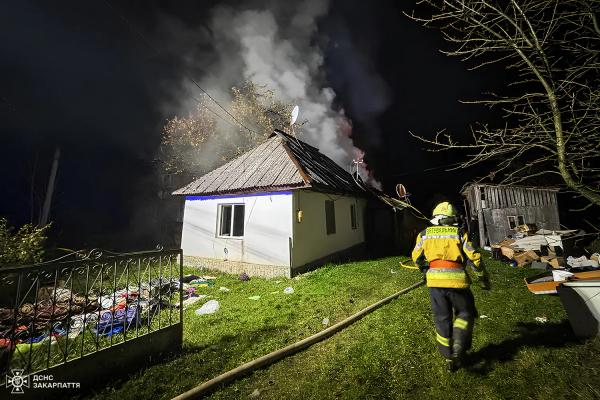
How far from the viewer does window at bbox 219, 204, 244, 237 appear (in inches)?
395

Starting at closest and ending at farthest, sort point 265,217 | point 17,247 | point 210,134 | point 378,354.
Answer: point 378,354 → point 17,247 → point 265,217 → point 210,134

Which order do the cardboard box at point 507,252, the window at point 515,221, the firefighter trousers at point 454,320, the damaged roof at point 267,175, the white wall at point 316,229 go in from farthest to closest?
the window at point 515,221 → the cardboard box at point 507,252 → the damaged roof at point 267,175 → the white wall at point 316,229 → the firefighter trousers at point 454,320

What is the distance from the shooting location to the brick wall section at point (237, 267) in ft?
28.6

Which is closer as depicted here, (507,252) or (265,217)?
(265,217)

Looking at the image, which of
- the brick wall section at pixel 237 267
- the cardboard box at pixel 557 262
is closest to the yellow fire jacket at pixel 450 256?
the brick wall section at pixel 237 267

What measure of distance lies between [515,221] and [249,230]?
14586 millimetres

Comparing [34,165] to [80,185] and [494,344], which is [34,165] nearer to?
[80,185]

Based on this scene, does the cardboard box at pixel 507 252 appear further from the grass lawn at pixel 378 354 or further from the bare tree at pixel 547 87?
the bare tree at pixel 547 87

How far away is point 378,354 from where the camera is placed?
3.71 m

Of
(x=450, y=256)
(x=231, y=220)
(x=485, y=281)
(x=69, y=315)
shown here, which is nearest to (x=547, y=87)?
(x=450, y=256)

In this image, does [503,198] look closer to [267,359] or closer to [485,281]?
[485,281]

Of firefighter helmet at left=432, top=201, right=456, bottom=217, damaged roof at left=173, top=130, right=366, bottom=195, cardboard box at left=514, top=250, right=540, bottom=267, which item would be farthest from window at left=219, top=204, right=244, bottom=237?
cardboard box at left=514, top=250, right=540, bottom=267

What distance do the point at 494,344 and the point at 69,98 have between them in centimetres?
2097

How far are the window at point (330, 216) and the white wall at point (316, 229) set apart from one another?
0.20 metres
